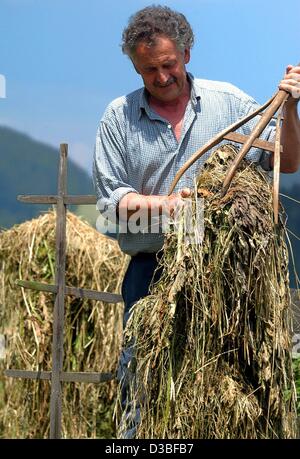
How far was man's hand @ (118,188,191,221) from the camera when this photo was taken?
3.34m

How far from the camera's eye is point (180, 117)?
3.81 m

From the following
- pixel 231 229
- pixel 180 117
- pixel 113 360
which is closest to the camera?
pixel 231 229

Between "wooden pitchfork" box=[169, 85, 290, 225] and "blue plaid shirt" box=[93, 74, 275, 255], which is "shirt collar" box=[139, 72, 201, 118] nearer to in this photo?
"blue plaid shirt" box=[93, 74, 275, 255]

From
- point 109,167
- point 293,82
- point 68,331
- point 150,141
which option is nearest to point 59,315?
point 68,331

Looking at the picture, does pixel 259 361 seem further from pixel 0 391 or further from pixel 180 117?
pixel 0 391

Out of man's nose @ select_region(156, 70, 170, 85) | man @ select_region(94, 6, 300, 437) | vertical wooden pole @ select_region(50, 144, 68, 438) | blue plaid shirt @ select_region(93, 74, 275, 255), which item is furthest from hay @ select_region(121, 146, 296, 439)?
vertical wooden pole @ select_region(50, 144, 68, 438)

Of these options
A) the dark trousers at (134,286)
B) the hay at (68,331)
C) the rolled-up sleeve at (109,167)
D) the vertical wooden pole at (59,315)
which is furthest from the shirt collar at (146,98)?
the hay at (68,331)

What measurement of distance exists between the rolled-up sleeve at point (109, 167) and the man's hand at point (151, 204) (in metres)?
0.06

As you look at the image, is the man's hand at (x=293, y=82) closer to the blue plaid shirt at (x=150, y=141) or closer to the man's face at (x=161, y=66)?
the blue plaid shirt at (x=150, y=141)

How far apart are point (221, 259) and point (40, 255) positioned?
136 inches

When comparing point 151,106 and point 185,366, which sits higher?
point 151,106

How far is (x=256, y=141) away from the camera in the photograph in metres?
3.38
